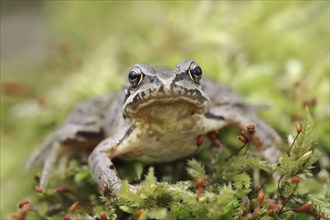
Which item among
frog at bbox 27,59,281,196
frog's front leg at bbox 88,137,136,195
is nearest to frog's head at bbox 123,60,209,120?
frog at bbox 27,59,281,196

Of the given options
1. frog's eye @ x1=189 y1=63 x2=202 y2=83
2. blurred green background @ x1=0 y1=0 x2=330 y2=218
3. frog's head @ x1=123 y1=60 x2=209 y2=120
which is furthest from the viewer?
blurred green background @ x1=0 y1=0 x2=330 y2=218

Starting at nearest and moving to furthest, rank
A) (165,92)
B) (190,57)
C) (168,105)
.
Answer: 1. (165,92)
2. (168,105)
3. (190,57)

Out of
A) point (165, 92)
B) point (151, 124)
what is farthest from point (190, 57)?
point (165, 92)

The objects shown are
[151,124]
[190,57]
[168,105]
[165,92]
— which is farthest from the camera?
[190,57]

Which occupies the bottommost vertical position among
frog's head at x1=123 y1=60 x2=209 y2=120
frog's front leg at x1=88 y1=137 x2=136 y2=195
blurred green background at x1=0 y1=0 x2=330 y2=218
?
frog's front leg at x1=88 y1=137 x2=136 y2=195

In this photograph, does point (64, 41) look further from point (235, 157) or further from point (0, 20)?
point (235, 157)

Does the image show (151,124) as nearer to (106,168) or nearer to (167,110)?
(167,110)

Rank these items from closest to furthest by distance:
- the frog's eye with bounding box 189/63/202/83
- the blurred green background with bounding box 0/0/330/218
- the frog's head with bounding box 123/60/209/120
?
the frog's head with bounding box 123/60/209/120 < the frog's eye with bounding box 189/63/202/83 < the blurred green background with bounding box 0/0/330/218

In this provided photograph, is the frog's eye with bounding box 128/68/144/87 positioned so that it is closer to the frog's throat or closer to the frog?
the frog
